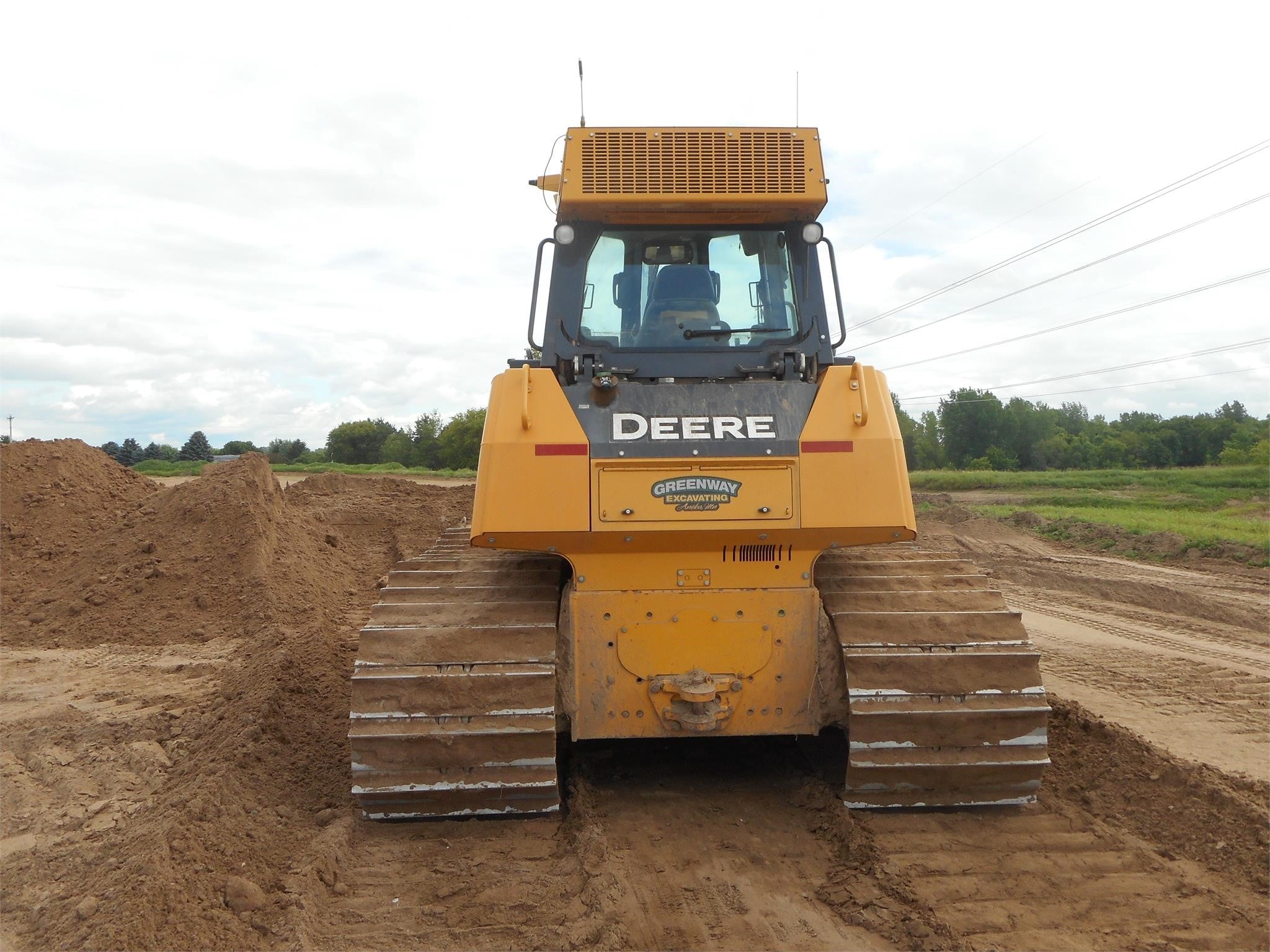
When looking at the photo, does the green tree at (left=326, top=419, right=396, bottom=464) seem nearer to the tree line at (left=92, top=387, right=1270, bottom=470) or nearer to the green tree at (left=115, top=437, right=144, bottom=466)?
the tree line at (left=92, top=387, right=1270, bottom=470)

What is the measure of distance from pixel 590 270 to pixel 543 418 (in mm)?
1207

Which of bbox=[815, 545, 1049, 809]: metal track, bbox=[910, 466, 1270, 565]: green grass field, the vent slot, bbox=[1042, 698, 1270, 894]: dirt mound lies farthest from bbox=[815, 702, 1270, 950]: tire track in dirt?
bbox=[910, 466, 1270, 565]: green grass field

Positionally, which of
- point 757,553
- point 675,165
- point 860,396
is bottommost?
point 757,553

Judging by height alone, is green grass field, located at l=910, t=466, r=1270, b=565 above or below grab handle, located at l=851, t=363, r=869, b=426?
below

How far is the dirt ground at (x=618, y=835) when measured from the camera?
387 centimetres

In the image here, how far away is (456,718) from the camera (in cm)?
460

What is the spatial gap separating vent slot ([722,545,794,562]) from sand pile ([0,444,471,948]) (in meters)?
2.39

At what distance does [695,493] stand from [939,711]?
1.55 m

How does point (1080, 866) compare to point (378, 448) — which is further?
point (378, 448)

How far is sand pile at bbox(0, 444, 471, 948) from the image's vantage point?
4094 millimetres

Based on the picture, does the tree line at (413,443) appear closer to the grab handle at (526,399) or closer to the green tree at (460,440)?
the green tree at (460,440)

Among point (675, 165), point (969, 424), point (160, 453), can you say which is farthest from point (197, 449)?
point (969, 424)

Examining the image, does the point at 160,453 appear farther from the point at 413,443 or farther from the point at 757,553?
the point at 757,553

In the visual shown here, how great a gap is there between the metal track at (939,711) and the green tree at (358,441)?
44.1 meters
